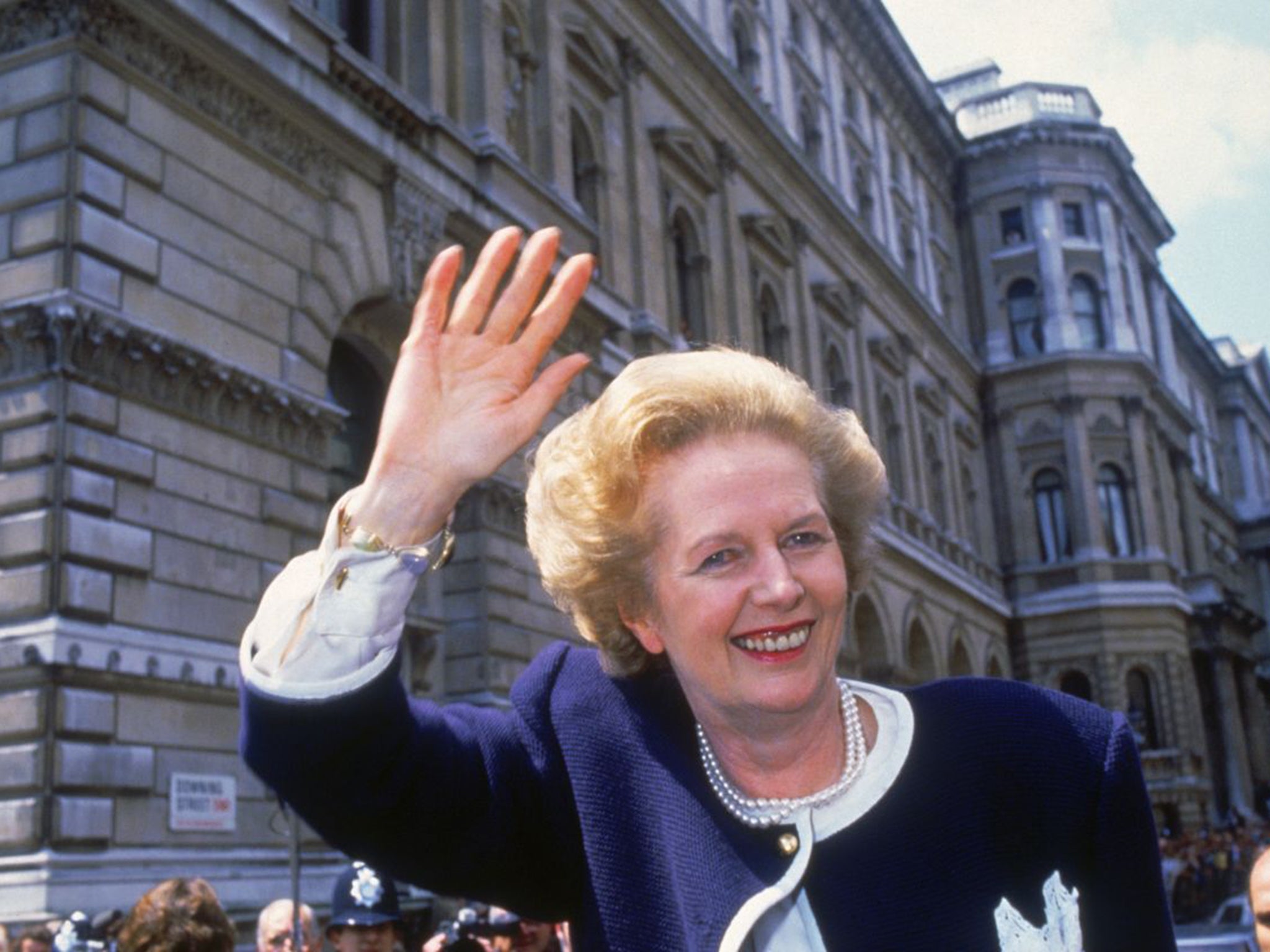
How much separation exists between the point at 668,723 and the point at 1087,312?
A: 36433mm

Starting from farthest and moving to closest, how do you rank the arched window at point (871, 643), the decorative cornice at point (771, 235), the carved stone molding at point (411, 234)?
the arched window at point (871, 643) < the decorative cornice at point (771, 235) < the carved stone molding at point (411, 234)

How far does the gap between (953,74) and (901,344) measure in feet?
47.2

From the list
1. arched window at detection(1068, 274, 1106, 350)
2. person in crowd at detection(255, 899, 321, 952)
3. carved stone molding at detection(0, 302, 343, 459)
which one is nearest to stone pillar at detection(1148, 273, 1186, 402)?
arched window at detection(1068, 274, 1106, 350)

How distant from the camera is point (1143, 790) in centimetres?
212

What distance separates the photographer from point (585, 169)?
17938 mm

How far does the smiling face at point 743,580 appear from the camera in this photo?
2.09 metres

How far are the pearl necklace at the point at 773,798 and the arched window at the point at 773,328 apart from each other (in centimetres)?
2212

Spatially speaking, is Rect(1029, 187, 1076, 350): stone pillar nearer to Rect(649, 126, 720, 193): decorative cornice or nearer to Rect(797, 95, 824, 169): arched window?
Rect(797, 95, 824, 169): arched window

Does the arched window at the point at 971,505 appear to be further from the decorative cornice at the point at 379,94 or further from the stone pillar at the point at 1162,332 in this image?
the decorative cornice at the point at 379,94

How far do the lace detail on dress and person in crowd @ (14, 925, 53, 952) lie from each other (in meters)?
5.90

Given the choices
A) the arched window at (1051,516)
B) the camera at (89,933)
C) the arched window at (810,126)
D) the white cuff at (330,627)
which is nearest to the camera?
the white cuff at (330,627)

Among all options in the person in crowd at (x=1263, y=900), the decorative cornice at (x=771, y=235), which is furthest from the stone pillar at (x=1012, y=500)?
the person in crowd at (x=1263, y=900)

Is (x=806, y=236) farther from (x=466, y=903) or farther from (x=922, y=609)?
(x=466, y=903)

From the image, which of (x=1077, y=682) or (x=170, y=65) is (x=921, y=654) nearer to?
(x=1077, y=682)
